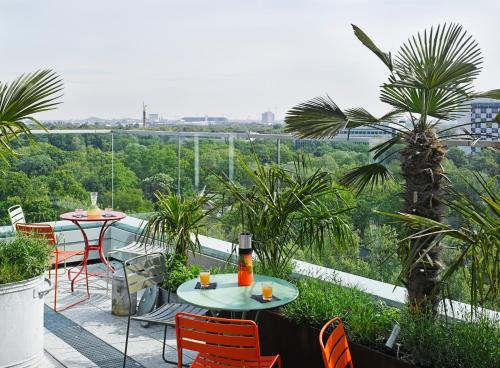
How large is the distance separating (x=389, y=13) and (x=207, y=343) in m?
4.57

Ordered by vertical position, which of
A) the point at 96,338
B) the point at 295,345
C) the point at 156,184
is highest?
the point at 156,184

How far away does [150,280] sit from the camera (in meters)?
4.17

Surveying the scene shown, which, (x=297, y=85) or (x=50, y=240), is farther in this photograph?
(x=297, y=85)

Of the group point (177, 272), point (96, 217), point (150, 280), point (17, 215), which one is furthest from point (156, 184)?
point (150, 280)

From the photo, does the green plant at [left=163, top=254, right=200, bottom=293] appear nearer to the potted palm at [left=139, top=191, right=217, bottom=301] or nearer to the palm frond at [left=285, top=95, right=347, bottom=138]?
the potted palm at [left=139, top=191, right=217, bottom=301]

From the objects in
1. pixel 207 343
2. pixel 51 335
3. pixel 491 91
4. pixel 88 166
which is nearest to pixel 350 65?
pixel 88 166

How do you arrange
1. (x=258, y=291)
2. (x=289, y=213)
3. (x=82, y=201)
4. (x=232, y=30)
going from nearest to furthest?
(x=258, y=291)
(x=289, y=213)
(x=82, y=201)
(x=232, y=30)

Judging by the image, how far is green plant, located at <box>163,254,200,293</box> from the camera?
4934 mm

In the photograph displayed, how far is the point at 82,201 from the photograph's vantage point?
714cm

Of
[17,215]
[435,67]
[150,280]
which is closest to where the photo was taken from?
[435,67]

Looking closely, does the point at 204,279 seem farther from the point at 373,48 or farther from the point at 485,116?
the point at 485,116

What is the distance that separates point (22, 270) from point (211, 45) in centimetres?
689

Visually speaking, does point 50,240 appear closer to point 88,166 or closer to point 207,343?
point 88,166

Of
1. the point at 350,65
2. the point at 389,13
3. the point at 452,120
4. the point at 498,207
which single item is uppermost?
the point at 389,13
